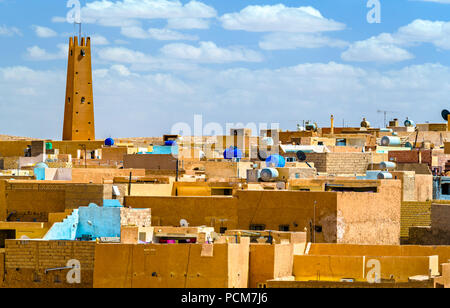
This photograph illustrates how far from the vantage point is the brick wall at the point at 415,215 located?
3512 centimetres

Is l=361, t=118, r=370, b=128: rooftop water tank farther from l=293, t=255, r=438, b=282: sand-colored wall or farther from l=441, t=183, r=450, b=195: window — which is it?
l=293, t=255, r=438, b=282: sand-colored wall

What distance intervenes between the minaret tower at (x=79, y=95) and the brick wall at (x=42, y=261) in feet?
118

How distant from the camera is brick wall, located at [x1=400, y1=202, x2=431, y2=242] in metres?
35.1

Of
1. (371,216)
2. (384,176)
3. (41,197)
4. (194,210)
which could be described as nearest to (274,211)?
(194,210)

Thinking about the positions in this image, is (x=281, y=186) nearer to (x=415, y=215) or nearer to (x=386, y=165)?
(x=415, y=215)

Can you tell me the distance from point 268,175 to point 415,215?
444cm

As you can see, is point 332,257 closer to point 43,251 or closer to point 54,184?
point 43,251

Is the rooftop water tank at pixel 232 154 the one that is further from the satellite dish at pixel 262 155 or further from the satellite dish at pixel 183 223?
the satellite dish at pixel 183 223

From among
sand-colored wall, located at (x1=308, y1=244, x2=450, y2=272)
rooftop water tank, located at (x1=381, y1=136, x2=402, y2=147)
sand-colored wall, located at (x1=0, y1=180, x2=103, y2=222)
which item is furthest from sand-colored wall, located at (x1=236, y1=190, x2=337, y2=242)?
rooftop water tank, located at (x1=381, y1=136, x2=402, y2=147)

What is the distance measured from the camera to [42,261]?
2664 centimetres

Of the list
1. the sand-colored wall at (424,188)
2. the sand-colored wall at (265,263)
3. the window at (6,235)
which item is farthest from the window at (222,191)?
the sand-colored wall at (265,263)
